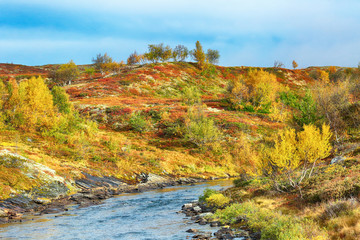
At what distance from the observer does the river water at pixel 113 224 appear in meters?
17.3

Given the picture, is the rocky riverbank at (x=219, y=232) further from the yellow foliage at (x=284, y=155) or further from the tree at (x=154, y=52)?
the tree at (x=154, y=52)

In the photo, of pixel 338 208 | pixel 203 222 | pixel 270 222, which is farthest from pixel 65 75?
pixel 338 208

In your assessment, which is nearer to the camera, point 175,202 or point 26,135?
point 175,202

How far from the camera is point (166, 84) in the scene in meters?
109

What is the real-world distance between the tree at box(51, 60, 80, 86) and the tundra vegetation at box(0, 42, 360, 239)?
1.92 feet

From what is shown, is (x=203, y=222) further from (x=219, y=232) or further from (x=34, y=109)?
(x=34, y=109)

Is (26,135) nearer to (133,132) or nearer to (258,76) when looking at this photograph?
(133,132)

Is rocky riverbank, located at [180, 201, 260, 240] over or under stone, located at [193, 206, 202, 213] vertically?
over

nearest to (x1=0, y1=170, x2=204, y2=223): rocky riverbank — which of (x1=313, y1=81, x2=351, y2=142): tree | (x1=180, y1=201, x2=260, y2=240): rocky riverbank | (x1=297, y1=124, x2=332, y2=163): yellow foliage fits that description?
(x1=180, y1=201, x2=260, y2=240): rocky riverbank

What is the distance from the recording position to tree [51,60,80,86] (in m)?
108

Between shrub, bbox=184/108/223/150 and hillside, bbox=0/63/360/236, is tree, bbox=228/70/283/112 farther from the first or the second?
→ shrub, bbox=184/108/223/150

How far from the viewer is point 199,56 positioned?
138 m

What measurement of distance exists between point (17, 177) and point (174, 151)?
101 feet

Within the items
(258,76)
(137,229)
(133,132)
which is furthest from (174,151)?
(258,76)
